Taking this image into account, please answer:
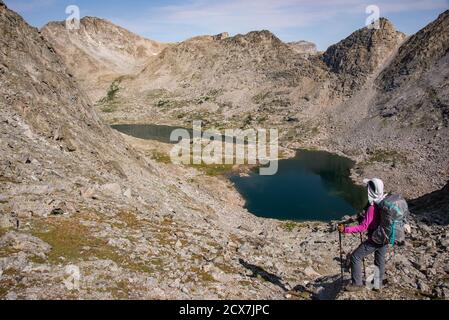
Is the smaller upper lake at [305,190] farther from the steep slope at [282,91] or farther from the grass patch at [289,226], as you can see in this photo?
the steep slope at [282,91]

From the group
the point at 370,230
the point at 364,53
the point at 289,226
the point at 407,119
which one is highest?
the point at 364,53

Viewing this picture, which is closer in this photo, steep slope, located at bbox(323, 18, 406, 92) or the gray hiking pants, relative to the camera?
the gray hiking pants

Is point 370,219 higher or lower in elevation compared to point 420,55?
lower

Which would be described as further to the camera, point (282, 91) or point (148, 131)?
point (282, 91)

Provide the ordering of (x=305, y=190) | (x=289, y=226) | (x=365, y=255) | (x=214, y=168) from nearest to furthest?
(x=365, y=255)
(x=289, y=226)
(x=305, y=190)
(x=214, y=168)

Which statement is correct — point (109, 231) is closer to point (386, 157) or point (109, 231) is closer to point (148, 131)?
point (386, 157)

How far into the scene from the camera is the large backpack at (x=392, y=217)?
12.4 m

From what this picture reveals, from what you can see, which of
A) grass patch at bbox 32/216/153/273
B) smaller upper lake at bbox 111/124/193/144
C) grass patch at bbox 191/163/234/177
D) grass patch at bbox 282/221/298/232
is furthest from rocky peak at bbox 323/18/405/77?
grass patch at bbox 32/216/153/273

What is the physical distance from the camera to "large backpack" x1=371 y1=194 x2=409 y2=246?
40.5ft

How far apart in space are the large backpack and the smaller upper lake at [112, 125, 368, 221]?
46.6 m

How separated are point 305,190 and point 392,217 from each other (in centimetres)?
6529

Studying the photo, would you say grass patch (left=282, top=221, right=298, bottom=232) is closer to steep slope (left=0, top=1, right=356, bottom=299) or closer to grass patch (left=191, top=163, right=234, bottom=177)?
steep slope (left=0, top=1, right=356, bottom=299)

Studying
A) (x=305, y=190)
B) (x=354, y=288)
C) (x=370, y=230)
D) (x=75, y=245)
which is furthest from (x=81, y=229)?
(x=305, y=190)

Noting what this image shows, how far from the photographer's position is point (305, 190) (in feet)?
251
